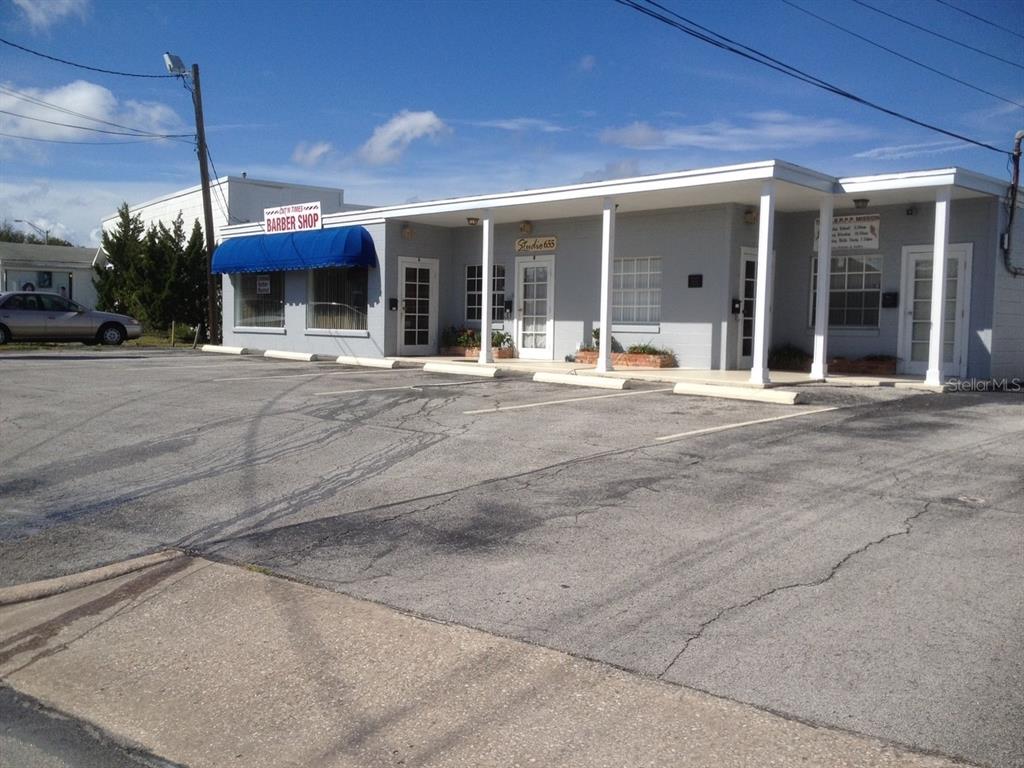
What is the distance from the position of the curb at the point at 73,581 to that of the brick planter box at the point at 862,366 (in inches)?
565

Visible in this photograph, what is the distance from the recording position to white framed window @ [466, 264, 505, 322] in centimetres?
2178

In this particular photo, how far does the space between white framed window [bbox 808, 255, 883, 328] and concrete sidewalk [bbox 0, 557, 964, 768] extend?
1431 centimetres

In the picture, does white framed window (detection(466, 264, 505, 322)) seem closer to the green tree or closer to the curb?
the curb

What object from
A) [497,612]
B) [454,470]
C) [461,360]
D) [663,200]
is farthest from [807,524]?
[461,360]

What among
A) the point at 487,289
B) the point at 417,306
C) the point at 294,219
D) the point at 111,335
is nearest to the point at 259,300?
the point at 294,219

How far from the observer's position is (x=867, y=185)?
598 inches

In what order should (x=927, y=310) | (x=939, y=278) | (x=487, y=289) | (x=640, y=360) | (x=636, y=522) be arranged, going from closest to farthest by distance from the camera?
(x=636, y=522), (x=939, y=278), (x=927, y=310), (x=640, y=360), (x=487, y=289)

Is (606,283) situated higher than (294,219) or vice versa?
(294,219)

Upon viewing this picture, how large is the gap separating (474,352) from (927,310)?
9.77 metres

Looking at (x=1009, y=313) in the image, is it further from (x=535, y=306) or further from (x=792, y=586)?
(x=792, y=586)

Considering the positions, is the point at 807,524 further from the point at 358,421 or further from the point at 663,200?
the point at 663,200

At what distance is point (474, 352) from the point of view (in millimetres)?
21562

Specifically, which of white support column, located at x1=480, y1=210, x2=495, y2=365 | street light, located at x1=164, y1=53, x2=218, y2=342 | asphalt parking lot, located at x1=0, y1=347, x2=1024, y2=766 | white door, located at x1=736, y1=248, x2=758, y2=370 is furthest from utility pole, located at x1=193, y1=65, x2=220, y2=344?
white door, located at x1=736, y1=248, x2=758, y2=370

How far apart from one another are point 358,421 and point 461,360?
28.9 feet
